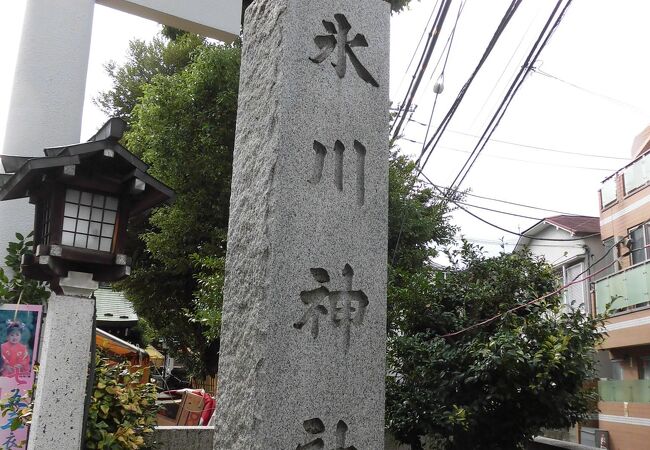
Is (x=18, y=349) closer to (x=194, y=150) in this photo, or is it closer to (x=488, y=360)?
(x=488, y=360)

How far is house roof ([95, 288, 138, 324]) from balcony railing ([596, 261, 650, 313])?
1321 centimetres

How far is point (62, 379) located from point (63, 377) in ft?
0.05

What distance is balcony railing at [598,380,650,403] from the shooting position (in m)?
15.0

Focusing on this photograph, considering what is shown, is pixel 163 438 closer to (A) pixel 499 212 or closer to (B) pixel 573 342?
(B) pixel 573 342

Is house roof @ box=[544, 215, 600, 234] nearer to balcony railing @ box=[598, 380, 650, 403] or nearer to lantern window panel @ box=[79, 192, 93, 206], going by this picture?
balcony railing @ box=[598, 380, 650, 403]

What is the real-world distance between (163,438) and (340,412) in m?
3.48

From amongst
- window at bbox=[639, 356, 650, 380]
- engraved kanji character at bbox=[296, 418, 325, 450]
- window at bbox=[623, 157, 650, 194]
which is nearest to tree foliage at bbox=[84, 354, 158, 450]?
engraved kanji character at bbox=[296, 418, 325, 450]

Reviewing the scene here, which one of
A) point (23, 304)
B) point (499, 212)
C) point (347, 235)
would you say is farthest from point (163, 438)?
point (499, 212)

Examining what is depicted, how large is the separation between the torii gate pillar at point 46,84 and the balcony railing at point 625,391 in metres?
14.6

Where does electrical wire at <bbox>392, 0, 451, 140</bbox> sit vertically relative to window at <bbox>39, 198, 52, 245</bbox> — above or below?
above

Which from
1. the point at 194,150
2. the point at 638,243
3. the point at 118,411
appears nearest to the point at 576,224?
the point at 638,243

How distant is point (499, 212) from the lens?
13.4 m

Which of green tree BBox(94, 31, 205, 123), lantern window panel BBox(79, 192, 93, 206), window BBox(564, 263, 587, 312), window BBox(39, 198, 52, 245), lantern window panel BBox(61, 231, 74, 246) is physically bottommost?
lantern window panel BBox(61, 231, 74, 246)

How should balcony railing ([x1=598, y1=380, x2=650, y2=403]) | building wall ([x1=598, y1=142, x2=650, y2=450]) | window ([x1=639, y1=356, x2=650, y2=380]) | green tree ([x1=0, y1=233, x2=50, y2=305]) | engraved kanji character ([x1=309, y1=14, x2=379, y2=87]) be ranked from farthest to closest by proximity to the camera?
window ([x1=639, y1=356, x2=650, y2=380]) → building wall ([x1=598, y1=142, x2=650, y2=450]) → balcony railing ([x1=598, y1=380, x2=650, y2=403]) → green tree ([x1=0, y1=233, x2=50, y2=305]) → engraved kanji character ([x1=309, y1=14, x2=379, y2=87])
